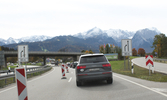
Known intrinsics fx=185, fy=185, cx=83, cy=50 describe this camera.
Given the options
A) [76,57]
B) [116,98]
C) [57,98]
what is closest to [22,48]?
[57,98]

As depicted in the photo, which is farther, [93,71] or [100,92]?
[93,71]

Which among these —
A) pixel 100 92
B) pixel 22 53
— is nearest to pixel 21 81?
pixel 100 92

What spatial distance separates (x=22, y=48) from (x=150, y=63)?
13488 mm

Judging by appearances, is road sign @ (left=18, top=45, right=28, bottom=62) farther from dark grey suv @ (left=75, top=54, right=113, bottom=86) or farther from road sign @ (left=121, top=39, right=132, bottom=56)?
dark grey suv @ (left=75, top=54, right=113, bottom=86)

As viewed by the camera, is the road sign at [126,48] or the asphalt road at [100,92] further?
the road sign at [126,48]

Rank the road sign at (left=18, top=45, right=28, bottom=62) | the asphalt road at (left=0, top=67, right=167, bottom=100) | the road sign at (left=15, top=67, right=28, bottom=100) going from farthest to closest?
the road sign at (left=18, top=45, right=28, bottom=62)
the asphalt road at (left=0, top=67, right=167, bottom=100)
the road sign at (left=15, top=67, right=28, bottom=100)

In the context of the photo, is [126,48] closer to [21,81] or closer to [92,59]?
[92,59]

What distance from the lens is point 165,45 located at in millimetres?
80562

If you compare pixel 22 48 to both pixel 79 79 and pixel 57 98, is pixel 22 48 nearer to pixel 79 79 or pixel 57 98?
pixel 79 79

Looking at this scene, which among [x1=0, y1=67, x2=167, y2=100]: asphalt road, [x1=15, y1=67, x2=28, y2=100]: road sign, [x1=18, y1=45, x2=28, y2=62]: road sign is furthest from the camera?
[x1=18, y1=45, x2=28, y2=62]: road sign

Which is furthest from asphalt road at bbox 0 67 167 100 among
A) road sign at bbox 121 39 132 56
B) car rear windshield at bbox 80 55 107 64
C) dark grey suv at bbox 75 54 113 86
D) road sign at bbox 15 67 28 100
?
road sign at bbox 121 39 132 56

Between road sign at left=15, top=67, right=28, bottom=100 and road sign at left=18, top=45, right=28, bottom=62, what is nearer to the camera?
road sign at left=15, top=67, right=28, bottom=100

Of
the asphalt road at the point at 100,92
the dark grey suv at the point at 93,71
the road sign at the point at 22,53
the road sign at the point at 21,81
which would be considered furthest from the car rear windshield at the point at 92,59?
the road sign at the point at 22,53

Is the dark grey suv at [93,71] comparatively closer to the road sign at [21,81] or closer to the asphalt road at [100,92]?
the asphalt road at [100,92]
